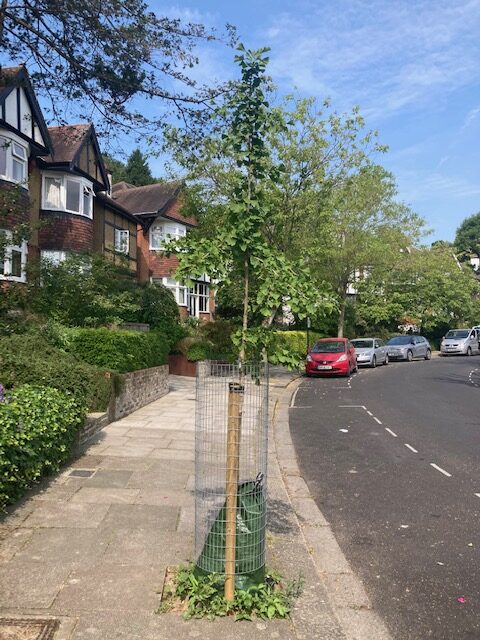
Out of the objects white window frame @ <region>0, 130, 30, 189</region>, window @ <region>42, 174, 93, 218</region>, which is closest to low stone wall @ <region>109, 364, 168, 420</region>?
white window frame @ <region>0, 130, 30, 189</region>

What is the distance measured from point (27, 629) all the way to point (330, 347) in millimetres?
20907

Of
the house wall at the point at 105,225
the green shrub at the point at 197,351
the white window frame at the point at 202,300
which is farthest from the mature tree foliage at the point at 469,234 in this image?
the green shrub at the point at 197,351

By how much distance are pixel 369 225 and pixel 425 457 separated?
25101 mm

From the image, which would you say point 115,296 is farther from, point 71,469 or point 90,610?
point 90,610

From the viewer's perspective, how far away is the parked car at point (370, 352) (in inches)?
1086

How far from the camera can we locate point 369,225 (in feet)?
104

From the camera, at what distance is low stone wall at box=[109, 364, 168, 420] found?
11044 mm

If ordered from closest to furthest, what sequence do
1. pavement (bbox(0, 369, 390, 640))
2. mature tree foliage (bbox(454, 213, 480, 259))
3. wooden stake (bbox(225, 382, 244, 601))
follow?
pavement (bbox(0, 369, 390, 640)), wooden stake (bbox(225, 382, 244, 601)), mature tree foliage (bbox(454, 213, 480, 259))

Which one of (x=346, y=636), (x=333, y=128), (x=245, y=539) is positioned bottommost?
(x=346, y=636)

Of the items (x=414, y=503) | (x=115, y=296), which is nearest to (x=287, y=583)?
(x=414, y=503)

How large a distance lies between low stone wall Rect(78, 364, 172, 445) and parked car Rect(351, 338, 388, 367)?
14502 millimetres

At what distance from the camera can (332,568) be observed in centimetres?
440

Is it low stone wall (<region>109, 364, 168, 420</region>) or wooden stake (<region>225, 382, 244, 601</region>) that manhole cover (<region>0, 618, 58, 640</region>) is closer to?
wooden stake (<region>225, 382, 244, 601</region>)

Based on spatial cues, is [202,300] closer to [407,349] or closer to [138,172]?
[407,349]
